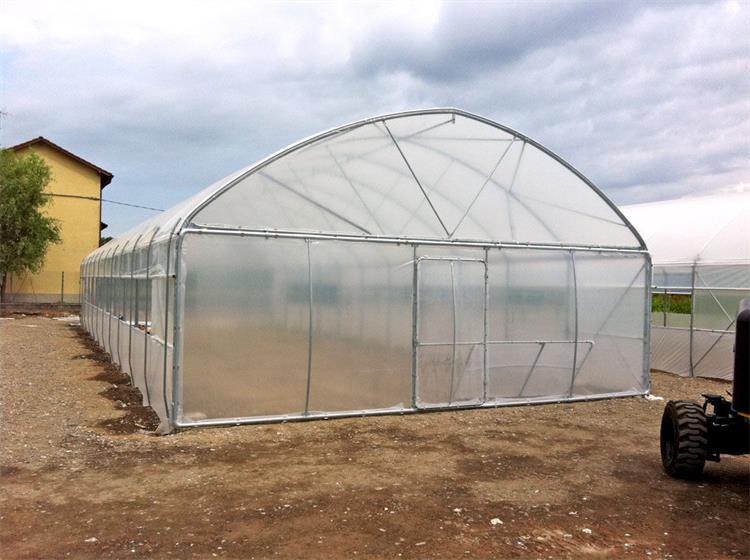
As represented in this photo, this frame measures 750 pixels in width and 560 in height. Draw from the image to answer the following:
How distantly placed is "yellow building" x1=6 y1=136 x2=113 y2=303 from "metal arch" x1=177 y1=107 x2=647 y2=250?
28.9 m

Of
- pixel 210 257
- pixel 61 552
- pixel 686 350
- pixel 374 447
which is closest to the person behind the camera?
pixel 61 552

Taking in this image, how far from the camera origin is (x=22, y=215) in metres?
31.3

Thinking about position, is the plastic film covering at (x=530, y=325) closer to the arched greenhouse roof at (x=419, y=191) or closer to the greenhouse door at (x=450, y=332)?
the greenhouse door at (x=450, y=332)

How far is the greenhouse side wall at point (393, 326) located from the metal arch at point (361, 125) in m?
0.41

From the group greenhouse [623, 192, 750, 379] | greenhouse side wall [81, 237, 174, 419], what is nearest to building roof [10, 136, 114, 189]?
greenhouse side wall [81, 237, 174, 419]

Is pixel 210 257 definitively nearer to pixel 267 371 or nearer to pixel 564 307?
pixel 267 371

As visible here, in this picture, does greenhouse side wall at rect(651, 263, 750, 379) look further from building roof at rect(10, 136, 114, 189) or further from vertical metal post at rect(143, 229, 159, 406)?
building roof at rect(10, 136, 114, 189)

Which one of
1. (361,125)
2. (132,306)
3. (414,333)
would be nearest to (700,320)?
(414,333)

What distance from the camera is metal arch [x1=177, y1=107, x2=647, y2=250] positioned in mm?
8711

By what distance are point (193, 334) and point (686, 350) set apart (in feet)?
38.9

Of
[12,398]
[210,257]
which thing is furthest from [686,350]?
[12,398]

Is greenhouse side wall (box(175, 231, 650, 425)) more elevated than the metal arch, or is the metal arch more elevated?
the metal arch

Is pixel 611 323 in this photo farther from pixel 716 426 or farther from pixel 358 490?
pixel 358 490

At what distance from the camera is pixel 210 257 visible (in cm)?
873
